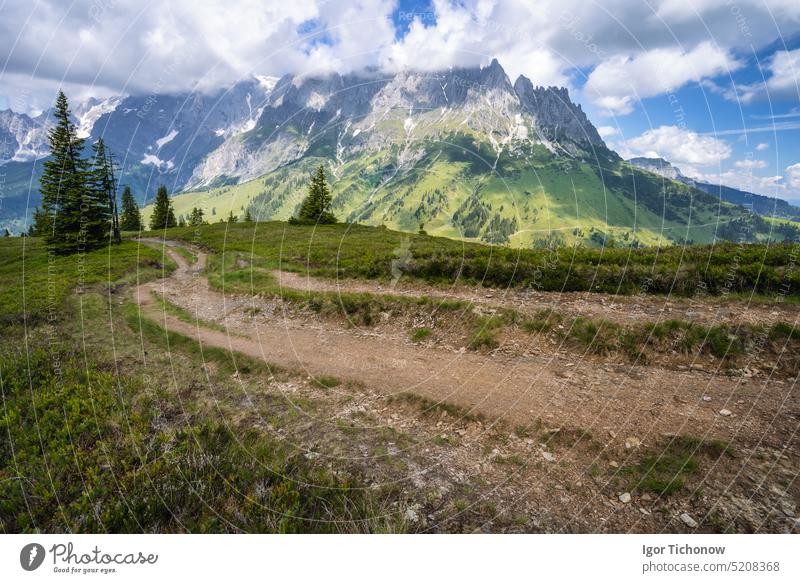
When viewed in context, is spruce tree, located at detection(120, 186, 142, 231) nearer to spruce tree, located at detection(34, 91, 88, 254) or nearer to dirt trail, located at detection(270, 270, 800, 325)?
spruce tree, located at detection(34, 91, 88, 254)

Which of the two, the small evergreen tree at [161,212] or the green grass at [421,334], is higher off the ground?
the small evergreen tree at [161,212]

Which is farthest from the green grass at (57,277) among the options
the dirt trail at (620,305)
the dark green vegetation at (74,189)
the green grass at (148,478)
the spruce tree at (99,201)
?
the dirt trail at (620,305)

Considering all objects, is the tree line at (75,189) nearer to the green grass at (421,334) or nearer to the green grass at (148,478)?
the green grass at (421,334)

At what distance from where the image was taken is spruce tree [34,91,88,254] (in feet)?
133

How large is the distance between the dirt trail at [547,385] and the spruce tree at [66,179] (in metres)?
41.3

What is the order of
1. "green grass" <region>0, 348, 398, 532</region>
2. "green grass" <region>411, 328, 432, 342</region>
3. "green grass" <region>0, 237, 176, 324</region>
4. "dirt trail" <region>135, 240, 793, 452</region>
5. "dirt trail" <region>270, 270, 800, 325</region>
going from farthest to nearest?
"green grass" <region>0, 237, 176, 324</region>
"green grass" <region>411, 328, 432, 342</region>
"dirt trail" <region>270, 270, 800, 325</region>
"dirt trail" <region>135, 240, 793, 452</region>
"green grass" <region>0, 348, 398, 532</region>

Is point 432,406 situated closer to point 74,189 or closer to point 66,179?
point 66,179

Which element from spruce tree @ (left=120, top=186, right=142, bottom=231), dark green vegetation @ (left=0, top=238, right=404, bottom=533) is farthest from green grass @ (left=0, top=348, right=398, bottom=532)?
spruce tree @ (left=120, top=186, right=142, bottom=231)

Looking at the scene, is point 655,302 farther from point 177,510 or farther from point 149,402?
point 149,402

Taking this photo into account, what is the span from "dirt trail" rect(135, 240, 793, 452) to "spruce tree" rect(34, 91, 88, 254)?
4133cm

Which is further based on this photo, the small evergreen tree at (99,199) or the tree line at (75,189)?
the small evergreen tree at (99,199)

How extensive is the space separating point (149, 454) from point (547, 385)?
9128mm

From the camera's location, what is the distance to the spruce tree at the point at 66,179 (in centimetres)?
4056

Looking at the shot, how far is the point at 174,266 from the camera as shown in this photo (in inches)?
1467
